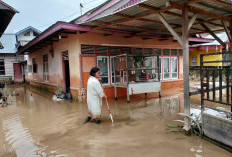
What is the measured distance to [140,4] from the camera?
4227 millimetres

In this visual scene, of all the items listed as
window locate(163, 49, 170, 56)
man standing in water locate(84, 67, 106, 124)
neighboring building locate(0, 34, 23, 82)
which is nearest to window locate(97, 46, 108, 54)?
man standing in water locate(84, 67, 106, 124)

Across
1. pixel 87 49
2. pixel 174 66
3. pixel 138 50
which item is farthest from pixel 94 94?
pixel 174 66

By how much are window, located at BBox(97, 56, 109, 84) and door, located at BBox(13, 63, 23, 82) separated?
646 inches

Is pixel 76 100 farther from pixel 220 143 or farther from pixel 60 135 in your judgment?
pixel 220 143

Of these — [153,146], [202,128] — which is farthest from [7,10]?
[202,128]

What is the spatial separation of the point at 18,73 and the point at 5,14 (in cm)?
1613

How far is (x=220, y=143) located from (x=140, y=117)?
251 cm

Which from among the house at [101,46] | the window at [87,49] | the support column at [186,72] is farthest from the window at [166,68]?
the support column at [186,72]

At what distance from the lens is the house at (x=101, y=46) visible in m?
6.77

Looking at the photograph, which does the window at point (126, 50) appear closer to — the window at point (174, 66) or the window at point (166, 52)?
the window at point (166, 52)

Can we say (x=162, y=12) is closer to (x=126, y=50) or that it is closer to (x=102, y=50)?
(x=102, y=50)

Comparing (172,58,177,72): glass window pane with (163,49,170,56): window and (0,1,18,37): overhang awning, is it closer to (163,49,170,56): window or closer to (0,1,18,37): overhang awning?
(163,49,170,56): window

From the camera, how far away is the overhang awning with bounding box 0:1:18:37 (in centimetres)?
588

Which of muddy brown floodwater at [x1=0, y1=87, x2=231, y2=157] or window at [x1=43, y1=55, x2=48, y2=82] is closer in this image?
muddy brown floodwater at [x1=0, y1=87, x2=231, y2=157]
